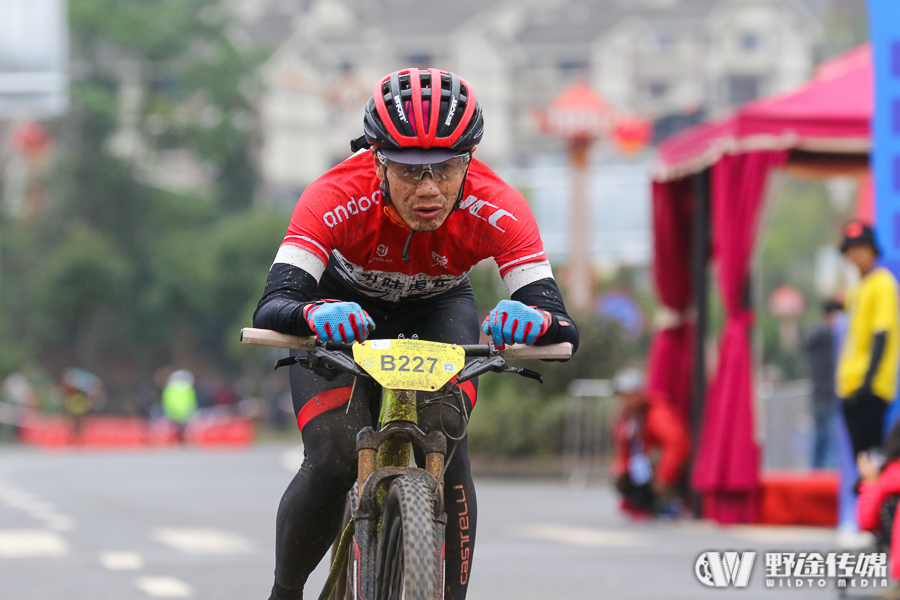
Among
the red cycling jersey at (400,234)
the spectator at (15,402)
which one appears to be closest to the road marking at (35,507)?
the red cycling jersey at (400,234)

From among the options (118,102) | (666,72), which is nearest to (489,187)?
(118,102)

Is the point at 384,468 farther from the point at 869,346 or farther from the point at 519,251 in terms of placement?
the point at 869,346

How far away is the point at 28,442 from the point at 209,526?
86.2 feet

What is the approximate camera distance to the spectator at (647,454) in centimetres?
1338

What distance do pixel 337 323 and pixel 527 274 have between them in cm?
81

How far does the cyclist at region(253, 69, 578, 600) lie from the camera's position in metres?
4.66

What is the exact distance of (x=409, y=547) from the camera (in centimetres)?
425

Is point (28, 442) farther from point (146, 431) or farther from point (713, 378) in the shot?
point (713, 378)

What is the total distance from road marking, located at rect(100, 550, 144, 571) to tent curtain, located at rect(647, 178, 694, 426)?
20.2 ft

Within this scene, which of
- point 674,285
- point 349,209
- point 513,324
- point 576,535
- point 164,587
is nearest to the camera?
point 513,324

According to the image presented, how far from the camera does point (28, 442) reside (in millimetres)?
37062

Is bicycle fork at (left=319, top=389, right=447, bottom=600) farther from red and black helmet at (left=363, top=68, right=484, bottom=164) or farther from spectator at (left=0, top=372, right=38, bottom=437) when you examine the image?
spectator at (left=0, top=372, right=38, bottom=437)

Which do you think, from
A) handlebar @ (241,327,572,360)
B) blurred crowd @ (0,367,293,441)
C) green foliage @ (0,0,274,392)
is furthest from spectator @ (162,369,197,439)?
handlebar @ (241,327,572,360)

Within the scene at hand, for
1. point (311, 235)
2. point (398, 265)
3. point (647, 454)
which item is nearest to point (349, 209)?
point (311, 235)
